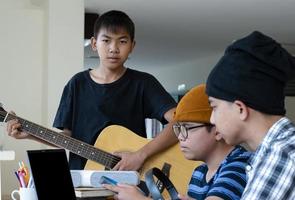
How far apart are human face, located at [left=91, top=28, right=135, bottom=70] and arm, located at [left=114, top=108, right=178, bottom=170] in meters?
0.26

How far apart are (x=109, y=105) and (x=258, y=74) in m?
0.91

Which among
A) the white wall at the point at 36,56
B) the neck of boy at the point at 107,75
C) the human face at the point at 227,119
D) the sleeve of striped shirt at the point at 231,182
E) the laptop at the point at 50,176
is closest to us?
the human face at the point at 227,119

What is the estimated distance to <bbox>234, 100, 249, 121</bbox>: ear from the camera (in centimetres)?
77

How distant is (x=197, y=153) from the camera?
1.09m

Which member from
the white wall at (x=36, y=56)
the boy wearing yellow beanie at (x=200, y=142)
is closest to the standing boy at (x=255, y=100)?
the boy wearing yellow beanie at (x=200, y=142)

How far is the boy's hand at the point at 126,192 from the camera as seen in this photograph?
1021mm

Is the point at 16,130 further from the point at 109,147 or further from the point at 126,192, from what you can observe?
the point at 126,192

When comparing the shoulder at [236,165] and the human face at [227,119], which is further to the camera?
the shoulder at [236,165]

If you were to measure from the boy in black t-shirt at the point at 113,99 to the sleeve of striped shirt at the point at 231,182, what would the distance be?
0.62m

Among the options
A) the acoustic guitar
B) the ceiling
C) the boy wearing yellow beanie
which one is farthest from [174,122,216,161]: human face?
the ceiling

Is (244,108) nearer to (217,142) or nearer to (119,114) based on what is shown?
(217,142)

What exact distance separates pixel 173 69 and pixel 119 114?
6.39 m

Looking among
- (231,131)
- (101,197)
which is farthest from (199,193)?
(231,131)

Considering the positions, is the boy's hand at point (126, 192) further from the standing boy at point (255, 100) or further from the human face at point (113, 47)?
the human face at point (113, 47)
